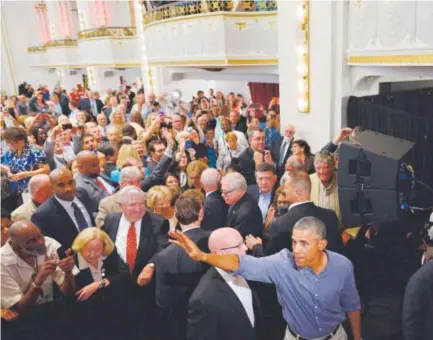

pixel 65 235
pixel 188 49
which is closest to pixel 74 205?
pixel 65 235

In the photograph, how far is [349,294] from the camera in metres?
2.14

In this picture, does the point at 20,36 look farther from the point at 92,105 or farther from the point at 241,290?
the point at 241,290

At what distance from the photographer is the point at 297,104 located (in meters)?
6.62

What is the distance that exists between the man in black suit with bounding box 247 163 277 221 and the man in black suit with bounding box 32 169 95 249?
5.28 ft

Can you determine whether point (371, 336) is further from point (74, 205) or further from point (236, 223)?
point (74, 205)

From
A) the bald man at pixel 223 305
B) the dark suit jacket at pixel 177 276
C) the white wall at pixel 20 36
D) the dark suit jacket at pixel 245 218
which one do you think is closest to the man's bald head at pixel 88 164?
the dark suit jacket at pixel 245 218

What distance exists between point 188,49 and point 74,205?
5872mm

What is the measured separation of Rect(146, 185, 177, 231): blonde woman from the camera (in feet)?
10.5

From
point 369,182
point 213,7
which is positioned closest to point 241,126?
point 213,7

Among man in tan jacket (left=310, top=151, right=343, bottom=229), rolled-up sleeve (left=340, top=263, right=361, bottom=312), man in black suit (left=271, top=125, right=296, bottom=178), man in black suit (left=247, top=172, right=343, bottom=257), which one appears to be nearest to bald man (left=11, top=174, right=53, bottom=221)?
man in black suit (left=247, top=172, right=343, bottom=257)

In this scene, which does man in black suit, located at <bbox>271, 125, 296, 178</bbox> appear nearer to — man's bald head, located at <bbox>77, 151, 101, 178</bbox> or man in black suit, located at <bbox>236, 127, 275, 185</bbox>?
man in black suit, located at <bbox>236, 127, 275, 185</bbox>

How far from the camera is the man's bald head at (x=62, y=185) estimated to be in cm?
308

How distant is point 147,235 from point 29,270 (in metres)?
0.81

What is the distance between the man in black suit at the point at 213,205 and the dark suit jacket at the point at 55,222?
111cm
